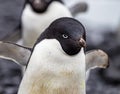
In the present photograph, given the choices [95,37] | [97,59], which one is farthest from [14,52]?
[95,37]

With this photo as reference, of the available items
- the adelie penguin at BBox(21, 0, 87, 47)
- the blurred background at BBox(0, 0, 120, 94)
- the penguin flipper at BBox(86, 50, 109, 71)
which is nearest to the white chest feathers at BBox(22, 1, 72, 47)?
the adelie penguin at BBox(21, 0, 87, 47)

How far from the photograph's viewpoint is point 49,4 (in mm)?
3256

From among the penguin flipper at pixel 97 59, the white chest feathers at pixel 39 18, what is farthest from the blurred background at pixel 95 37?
the penguin flipper at pixel 97 59

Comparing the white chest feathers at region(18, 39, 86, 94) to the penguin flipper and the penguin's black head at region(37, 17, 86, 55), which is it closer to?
the penguin's black head at region(37, 17, 86, 55)

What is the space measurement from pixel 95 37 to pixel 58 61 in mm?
2472

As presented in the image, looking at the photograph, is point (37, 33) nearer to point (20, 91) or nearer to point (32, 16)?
point (32, 16)

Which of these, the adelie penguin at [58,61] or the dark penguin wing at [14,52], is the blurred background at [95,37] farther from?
the adelie penguin at [58,61]

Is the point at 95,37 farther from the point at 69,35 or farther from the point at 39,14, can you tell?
the point at 69,35

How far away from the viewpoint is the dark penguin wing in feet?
8.09

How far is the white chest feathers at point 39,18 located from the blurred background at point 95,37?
225 mm

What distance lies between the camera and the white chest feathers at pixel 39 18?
3.25m

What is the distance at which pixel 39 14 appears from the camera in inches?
128

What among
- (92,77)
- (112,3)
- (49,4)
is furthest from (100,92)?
(112,3)

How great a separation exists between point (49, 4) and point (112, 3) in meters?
2.85
